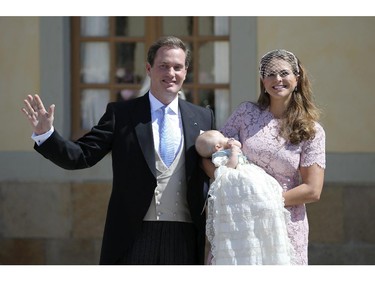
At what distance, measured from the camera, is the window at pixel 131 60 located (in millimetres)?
7332

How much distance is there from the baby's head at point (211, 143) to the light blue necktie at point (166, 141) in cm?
12

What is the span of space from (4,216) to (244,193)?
367 centimetres

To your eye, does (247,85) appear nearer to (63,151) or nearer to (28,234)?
(28,234)

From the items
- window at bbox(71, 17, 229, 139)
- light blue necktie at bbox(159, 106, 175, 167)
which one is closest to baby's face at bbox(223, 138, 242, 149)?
light blue necktie at bbox(159, 106, 175, 167)

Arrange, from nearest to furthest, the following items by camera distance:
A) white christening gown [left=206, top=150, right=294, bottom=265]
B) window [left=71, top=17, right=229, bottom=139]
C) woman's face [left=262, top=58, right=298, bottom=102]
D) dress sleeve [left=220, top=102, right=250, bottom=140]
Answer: white christening gown [left=206, top=150, right=294, bottom=265], woman's face [left=262, top=58, right=298, bottom=102], dress sleeve [left=220, top=102, right=250, bottom=140], window [left=71, top=17, right=229, bottom=139]

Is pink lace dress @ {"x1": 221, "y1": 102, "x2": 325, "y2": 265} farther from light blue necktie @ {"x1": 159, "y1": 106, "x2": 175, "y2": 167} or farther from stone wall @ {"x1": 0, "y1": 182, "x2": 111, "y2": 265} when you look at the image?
stone wall @ {"x1": 0, "y1": 182, "x2": 111, "y2": 265}

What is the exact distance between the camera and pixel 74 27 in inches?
290

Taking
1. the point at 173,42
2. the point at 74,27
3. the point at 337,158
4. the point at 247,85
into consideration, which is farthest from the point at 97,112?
the point at 173,42

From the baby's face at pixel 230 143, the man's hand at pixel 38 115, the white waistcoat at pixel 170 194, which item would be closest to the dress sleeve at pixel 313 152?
the baby's face at pixel 230 143

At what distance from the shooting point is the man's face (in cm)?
396

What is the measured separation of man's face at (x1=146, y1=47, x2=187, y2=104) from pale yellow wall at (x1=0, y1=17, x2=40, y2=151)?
3.25 meters

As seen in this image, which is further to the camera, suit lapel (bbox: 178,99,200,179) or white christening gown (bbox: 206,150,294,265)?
suit lapel (bbox: 178,99,200,179)

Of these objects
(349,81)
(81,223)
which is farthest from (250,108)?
(81,223)

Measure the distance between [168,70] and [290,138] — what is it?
0.61 metres
